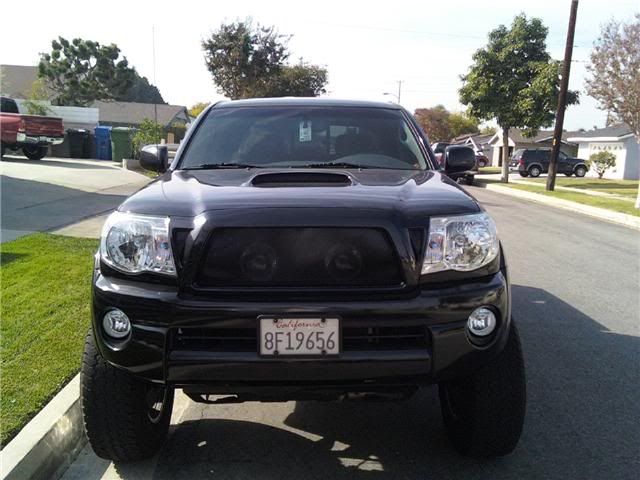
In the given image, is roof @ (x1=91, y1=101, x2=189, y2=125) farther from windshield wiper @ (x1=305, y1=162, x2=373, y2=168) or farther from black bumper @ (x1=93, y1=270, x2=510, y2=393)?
black bumper @ (x1=93, y1=270, x2=510, y2=393)

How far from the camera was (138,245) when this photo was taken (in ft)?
8.73

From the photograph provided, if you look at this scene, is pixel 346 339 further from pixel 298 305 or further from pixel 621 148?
pixel 621 148

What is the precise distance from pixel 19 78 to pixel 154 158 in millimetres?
70635

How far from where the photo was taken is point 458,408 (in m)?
3.04

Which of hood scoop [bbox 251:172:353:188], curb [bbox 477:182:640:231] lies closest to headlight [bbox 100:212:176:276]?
hood scoop [bbox 251:172:353:188]

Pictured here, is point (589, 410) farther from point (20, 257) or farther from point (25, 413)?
point (20, 257)

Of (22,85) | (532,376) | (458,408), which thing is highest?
(22,85)

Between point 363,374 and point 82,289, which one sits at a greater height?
point 363,374

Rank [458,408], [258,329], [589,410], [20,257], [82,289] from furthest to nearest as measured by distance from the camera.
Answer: [20,257] < [82,289] < [589,410] < [458,408] < [258,329]

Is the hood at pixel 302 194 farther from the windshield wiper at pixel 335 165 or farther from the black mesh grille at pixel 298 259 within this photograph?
the windshield wiper at pixel 335 165

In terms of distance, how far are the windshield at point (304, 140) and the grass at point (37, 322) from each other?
60.3 inches

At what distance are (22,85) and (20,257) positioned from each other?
6647 centimetres

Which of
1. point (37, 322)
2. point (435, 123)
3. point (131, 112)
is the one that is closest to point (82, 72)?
point (131, 112)

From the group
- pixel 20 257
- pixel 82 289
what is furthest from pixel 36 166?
pixel 82 289
